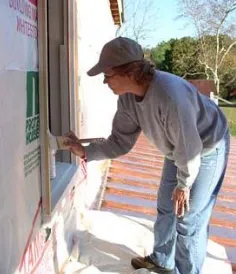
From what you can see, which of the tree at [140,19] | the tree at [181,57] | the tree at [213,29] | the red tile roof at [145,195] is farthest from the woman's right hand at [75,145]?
the tree at [181,57]

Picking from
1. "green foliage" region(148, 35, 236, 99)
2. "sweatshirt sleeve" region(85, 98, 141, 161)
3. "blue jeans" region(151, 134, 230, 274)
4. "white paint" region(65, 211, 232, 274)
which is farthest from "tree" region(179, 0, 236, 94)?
"sweatshirt sleeve" region(85, 98, 141, 161)

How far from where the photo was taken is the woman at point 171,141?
157 cm

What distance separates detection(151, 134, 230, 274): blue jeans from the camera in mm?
1853

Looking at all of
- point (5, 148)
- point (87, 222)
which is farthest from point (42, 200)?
point (87, 222)

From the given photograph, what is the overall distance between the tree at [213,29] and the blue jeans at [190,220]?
468 inches

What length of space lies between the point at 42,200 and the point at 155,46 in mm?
14251

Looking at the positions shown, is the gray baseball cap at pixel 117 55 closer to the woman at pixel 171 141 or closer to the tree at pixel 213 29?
the woman at pixel 171 141

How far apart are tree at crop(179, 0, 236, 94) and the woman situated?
11.9 metres

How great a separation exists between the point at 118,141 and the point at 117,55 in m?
0.61

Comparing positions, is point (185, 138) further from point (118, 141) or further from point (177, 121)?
point (118, 141)

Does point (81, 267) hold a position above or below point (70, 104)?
below

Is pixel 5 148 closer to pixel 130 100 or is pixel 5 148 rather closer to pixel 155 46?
pixel 130 100

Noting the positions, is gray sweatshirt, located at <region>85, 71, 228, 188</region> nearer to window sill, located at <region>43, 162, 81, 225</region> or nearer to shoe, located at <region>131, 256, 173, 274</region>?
window sill, located at <region>43, 162, 81, 225</region>

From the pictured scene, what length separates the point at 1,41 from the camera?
40.9 inches
